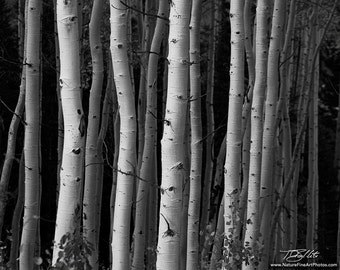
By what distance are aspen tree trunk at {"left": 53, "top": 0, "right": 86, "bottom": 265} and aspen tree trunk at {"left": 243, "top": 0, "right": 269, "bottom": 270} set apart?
2.46 m

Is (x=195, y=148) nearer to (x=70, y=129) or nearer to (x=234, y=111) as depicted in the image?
(x=234, y=111)

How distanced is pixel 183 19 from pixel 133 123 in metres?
1.37

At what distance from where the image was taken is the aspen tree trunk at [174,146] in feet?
15.0

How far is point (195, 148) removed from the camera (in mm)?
7402

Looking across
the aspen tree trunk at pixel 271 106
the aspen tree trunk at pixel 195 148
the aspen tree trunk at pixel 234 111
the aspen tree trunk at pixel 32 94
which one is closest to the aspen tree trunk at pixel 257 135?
the aspen tree trunk at pixel 271 106

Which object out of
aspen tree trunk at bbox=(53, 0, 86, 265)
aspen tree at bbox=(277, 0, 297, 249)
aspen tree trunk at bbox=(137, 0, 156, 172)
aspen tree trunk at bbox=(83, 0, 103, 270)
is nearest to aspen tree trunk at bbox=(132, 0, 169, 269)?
aspen tree trunk at bbox=(83, 0, 103, 270)

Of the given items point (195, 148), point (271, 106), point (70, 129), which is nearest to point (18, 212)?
point (195, 148)

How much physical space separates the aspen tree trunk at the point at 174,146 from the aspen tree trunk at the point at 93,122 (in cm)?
183

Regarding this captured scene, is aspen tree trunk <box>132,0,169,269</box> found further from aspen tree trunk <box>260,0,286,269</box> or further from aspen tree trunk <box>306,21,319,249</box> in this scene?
aspen tree trunk <box>306,21,319,249</box>

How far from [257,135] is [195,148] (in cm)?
85

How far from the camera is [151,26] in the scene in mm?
9977

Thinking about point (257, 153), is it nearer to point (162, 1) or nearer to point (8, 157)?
point (162, 1)

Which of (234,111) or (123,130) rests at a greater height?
(234,111)

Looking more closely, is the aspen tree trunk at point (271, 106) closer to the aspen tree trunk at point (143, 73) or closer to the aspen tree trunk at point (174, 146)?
the aspen tree trunk at point (143, 73)
